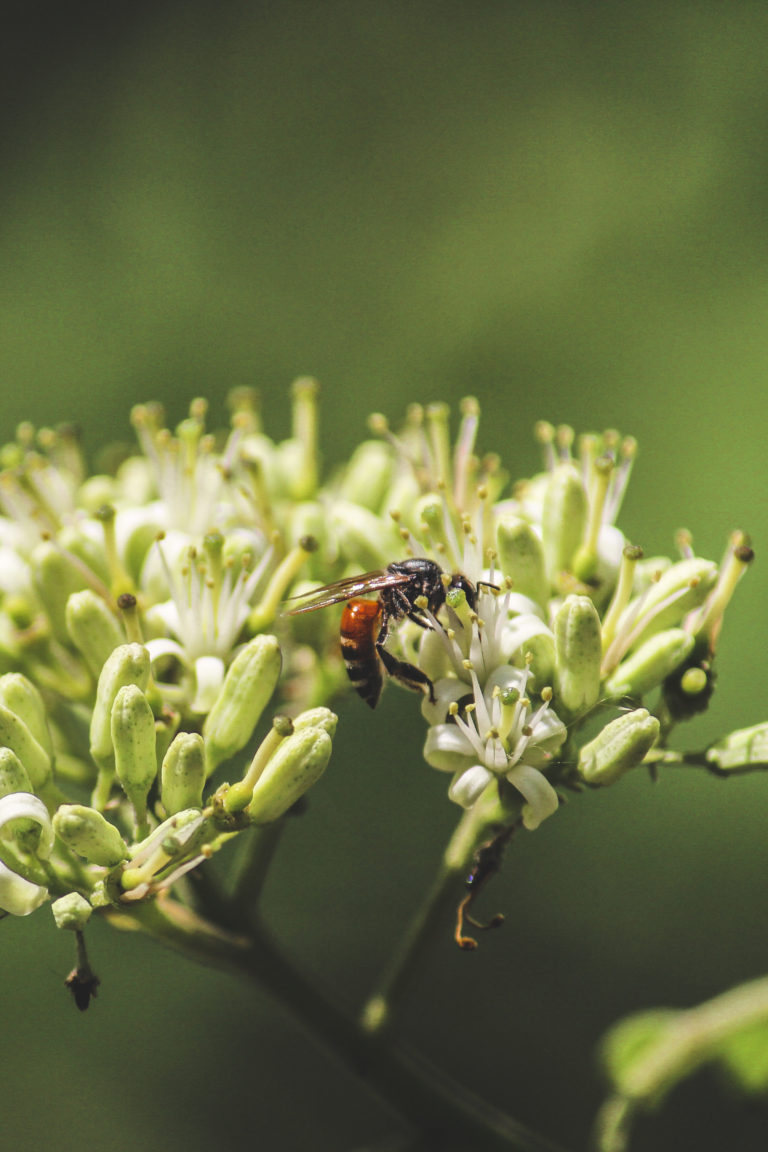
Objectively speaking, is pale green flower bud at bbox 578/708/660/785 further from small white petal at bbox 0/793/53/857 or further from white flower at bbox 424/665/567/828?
small white petal at bbox 0/793/53/857

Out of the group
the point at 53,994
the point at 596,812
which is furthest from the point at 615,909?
the point at 53,994

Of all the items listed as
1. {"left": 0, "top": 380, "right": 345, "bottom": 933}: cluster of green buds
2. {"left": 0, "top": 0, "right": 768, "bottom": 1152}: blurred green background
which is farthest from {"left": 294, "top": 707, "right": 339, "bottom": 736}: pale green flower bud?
{"left": 0, "top": 0, "right": 768, "bottom": 1152}: blurred green background

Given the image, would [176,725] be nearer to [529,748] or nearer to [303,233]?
[529,748]

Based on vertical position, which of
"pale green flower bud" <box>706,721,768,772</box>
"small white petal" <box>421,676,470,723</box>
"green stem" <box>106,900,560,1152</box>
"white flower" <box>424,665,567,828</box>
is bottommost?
"green stem" <box>106,900,560,1152</box>

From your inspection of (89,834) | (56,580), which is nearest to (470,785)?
(89,834)

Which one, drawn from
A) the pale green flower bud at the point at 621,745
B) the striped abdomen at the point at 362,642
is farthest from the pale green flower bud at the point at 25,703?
the pale green flower bud at the point at 621,745

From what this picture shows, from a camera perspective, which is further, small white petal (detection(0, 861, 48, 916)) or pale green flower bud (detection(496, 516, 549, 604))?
pale green flower bud (detection(496, 516, 549, 604))

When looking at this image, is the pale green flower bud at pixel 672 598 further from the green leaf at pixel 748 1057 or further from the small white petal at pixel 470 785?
the green leaf at pixel 748 1057
